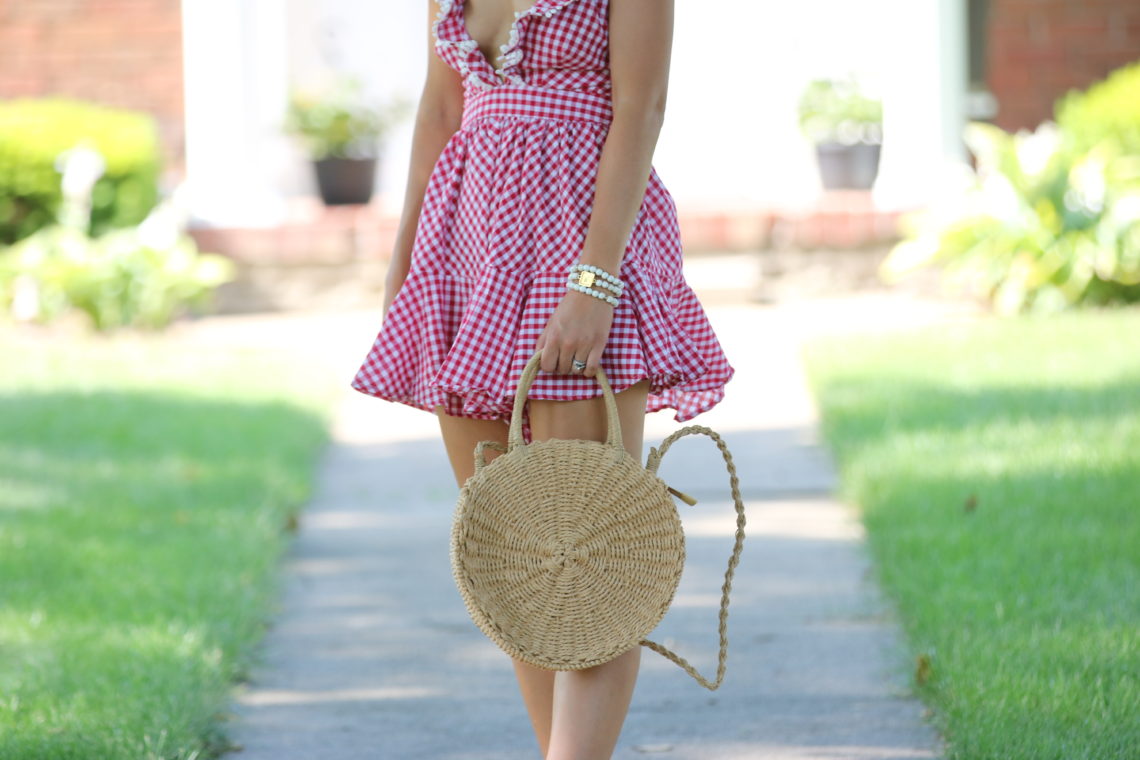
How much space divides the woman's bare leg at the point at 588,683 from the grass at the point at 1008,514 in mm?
751

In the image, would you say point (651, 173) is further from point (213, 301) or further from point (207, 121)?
point (207, 121)

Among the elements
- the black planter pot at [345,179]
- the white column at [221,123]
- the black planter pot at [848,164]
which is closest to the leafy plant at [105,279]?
the white column at [221,123]

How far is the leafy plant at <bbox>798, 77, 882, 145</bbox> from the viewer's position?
1050 cm

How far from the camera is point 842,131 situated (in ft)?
34.8

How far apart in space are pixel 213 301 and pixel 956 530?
6277 mm

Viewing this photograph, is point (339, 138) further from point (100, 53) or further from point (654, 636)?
point (654, 636)

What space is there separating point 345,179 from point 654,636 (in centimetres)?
701

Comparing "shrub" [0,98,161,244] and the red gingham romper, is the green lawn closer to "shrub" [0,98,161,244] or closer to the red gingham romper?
the red gingham romper

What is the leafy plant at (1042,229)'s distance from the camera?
7.68 meters

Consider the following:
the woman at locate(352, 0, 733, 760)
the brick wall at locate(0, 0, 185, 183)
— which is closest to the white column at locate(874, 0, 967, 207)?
the brick wall at locate(0, 0, 185, 183)

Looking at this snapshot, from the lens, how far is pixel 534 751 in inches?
113

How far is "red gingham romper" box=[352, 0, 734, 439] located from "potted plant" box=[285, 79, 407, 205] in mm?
7968

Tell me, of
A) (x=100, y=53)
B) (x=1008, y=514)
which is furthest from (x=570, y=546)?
(x=100, y=53)

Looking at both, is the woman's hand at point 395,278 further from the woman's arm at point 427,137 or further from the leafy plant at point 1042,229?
the leafy plant at point 1042,229
